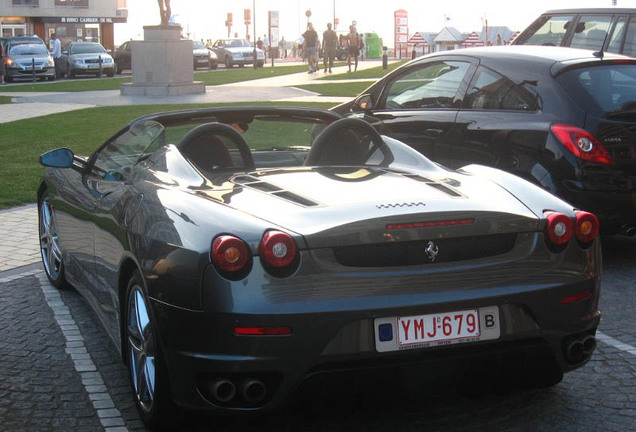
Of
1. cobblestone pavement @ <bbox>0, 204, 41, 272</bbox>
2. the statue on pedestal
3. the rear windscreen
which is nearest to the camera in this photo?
the rear windscreen

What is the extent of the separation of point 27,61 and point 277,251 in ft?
138

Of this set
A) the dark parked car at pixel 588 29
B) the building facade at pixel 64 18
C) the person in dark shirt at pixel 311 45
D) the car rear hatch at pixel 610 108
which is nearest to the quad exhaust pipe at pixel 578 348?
the car rear hatch at pixel 610 108

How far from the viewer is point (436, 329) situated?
147 inches

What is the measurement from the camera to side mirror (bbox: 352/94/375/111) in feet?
29.8

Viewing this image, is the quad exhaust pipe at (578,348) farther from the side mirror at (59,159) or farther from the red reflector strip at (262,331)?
the side mirror at (59,159)

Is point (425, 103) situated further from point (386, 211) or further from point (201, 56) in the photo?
point (201, 56)

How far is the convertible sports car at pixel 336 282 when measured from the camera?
11.9ft

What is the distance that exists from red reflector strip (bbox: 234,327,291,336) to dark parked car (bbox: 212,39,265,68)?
183 ft

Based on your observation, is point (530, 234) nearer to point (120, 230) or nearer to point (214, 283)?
point (214, 283)

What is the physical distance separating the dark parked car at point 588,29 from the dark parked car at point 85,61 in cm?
3627

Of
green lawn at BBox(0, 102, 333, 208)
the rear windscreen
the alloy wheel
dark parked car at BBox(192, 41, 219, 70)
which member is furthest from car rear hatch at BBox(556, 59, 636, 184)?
dark parked car at BBox(192, 41, 219, 70)

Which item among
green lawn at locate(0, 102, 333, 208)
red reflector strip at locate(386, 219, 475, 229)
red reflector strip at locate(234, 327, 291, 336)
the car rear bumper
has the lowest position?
green lawn at locate(0, 102, 333, 208)

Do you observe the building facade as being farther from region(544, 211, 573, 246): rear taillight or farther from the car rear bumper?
region(544, 211, 573, 246): rear taillight

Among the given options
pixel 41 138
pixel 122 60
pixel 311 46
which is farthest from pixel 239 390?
pixel 122 60
